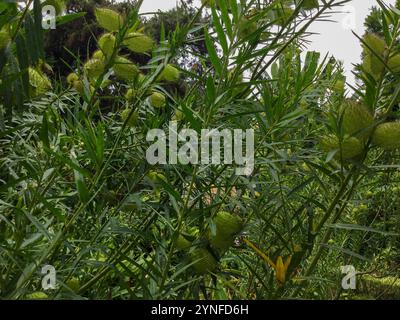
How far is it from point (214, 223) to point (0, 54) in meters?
0.40

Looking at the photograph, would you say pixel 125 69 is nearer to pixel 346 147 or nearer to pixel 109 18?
pixel 109 18

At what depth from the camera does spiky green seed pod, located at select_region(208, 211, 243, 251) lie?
814mm

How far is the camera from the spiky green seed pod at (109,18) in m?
0.96

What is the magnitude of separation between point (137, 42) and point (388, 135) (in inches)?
19.2

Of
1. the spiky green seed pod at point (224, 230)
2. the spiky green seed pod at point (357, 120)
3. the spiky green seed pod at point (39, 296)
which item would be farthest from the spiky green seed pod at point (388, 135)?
the spiky green seed pod at point (39, 296)

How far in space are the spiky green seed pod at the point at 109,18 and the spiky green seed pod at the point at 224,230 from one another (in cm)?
42

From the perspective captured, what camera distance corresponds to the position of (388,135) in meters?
0.76

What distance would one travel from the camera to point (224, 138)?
2.76ft

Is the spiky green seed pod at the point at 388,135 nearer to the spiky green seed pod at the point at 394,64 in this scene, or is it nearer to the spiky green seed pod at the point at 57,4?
the spiky green seed pod at the point at 394,64

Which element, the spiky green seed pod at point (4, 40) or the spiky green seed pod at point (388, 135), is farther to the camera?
the spiky green seed pod at point (388, 135)

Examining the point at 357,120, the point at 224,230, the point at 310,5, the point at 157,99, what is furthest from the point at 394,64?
the point at 157,99

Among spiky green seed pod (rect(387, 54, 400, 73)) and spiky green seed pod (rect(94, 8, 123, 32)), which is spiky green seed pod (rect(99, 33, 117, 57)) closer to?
spiky green seed pod (rect(94, 8, 123, 32))
